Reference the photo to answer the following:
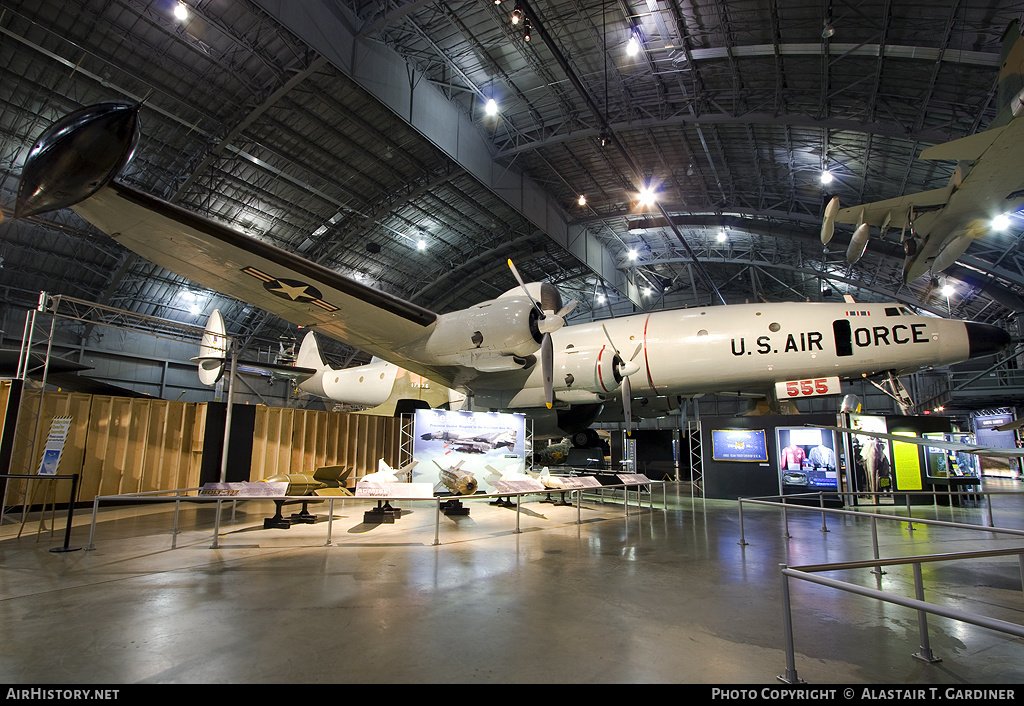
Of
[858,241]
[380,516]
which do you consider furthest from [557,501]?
[858,241]

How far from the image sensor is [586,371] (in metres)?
13.1

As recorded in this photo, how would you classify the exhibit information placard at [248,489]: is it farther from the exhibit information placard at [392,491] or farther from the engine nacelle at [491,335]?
the engine nacelle at [491,335]

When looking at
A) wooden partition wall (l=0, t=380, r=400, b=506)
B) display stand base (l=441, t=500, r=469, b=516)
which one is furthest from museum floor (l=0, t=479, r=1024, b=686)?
wooden partition wall (l=0, t=380, r=400, b=506)

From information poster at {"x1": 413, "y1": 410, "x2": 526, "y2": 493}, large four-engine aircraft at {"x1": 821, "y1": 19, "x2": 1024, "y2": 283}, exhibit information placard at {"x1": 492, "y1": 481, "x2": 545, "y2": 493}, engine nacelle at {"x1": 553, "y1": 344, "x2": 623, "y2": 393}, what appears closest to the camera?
exhibit information placard at {"x1": 492, "y1": 481, "x2": 545, "y2": 493}

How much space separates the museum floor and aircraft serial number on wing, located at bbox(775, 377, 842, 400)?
14.1 feet

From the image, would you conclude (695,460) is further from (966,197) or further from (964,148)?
(964,148)

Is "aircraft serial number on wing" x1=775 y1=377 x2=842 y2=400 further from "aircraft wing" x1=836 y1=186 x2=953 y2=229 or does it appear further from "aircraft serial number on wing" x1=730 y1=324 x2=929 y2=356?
"aircraft wing" x1=836 y1=186 x2=953 y2=229

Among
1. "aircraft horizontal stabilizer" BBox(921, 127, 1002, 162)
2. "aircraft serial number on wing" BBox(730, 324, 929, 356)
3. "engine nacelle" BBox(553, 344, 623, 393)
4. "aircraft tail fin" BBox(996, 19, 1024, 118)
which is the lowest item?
"engine nacelle" BBox(553, 344, 623, 393)

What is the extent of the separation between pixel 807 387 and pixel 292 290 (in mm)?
12458

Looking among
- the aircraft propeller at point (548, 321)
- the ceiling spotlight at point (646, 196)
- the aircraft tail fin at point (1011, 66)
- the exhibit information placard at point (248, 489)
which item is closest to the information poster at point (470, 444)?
the aircraft propeller at point (548, 321)

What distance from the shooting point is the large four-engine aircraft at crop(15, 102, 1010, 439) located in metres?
5.85

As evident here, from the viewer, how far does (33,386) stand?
12.4 metres

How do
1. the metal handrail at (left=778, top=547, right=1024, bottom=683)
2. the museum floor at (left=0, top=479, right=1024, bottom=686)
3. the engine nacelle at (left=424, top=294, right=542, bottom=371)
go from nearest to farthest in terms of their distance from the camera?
the metal handrail at (left=778, top=547, right=1024, bottom=683) < the museum floor at (left=0, top=479, right=1024, bottom=686) < the engine nacelle at (left=424, top=294, right=542, bottom=371)

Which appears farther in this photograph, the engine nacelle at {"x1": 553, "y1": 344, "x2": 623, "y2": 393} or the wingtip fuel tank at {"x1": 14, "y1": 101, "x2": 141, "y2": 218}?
the engine nacelle at {"x1": 553, "y1": 344, "x2": 623, "y2": 393}
